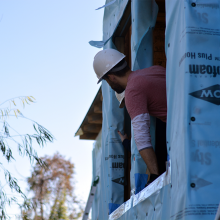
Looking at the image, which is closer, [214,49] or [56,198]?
[214,49]

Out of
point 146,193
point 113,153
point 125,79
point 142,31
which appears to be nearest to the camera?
point 146,193

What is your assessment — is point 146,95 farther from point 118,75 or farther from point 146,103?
point 118,75

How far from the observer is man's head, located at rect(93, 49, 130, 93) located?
3494 mm

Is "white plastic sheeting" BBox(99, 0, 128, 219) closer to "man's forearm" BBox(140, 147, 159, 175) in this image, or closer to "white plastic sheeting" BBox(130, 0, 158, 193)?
"white plastic sheeting" BBox(130, 0, 158, 193)

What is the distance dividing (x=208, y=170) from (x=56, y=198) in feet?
47.9

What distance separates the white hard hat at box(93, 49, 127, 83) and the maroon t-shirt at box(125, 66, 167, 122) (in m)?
0.43

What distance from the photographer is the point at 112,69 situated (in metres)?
3.55

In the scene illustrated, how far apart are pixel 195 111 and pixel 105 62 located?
1714 millimetres

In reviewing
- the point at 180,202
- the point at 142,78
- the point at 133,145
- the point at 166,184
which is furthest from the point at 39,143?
the point at 180,202

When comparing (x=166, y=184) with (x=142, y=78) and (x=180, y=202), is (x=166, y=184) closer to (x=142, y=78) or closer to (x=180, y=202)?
(x=180, y=202)

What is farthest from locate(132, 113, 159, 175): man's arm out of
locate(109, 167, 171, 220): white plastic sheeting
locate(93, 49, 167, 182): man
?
locate(109, 167, 171, 220): white plastic sheeting

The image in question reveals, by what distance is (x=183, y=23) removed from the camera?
2.21m

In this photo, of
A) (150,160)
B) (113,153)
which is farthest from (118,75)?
(113,153)

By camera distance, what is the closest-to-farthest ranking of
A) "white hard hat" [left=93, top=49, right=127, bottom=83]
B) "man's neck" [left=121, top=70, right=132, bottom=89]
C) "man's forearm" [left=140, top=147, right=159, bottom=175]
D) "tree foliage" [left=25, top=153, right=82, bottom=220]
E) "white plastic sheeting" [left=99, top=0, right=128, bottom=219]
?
"man's forearm" [left=140, top=147, right=159, bottom=175] → "man's neck" [left=121, top=70, right=132, bottom=89] → "white hard hat" [left=93, top=49, right=127, bottom=83] → "white plastic sheeting" [left=99, top=0, right=128, bottom=219] → "tree foliage" [left=25, top=153, right=82, bottom=220]
